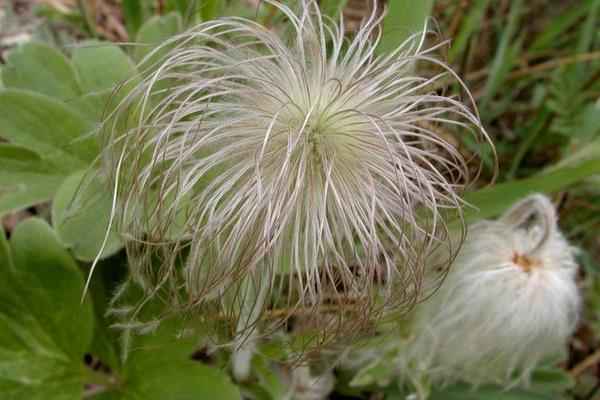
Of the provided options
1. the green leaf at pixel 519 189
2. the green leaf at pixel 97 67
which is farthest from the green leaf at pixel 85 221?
the green leaf at pixel 519 189

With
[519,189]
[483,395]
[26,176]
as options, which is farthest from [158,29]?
[483,395]

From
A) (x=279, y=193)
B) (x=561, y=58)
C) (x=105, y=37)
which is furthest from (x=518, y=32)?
(x=279, y=193)

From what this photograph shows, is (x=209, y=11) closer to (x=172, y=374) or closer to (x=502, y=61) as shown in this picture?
(x=172, y=374)

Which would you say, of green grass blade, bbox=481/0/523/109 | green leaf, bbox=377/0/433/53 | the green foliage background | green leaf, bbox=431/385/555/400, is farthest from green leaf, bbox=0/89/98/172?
green grass blade, bbox=481/0/523/109

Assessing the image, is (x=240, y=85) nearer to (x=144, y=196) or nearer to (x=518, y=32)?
(x=144, y=196)

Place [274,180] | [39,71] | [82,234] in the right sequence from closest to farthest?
[274,180] → [82,234] → [39,71]
